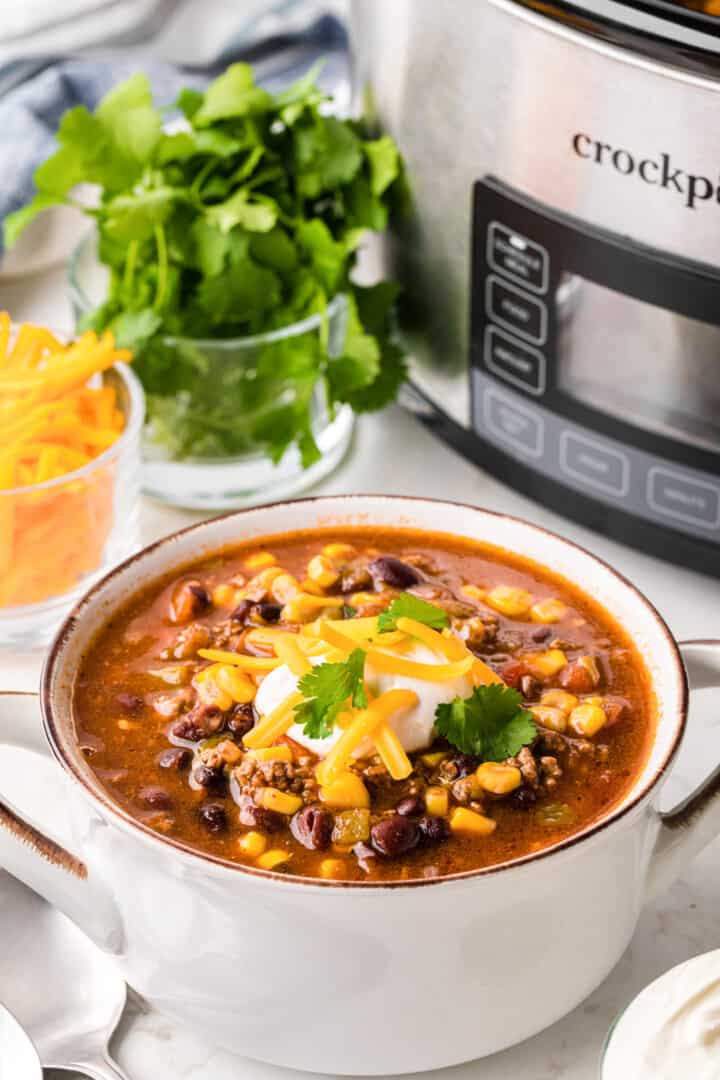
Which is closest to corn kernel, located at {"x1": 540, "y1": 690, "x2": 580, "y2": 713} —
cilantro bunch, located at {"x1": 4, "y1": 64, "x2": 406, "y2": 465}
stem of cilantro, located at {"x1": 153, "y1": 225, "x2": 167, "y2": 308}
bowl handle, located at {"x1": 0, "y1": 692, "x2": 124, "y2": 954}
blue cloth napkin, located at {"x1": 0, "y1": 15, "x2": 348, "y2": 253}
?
bowl handle, located at {"x1": 0, "y1": 692, "x2": 124, "y2": 954}

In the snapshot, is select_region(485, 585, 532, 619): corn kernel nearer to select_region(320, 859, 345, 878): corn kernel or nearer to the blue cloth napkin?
select_region(320, 859, 345, 878): corn kernel

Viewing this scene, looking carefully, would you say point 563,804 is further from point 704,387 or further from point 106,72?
point 106,72

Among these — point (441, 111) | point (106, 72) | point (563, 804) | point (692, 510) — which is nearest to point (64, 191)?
point (441, 111)

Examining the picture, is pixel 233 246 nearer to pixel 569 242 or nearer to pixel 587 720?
pixel 569 242

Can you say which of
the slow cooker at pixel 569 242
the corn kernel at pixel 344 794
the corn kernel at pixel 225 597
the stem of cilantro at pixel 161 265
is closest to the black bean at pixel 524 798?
the corn kernel at pixel 344 794

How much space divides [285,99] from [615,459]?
1.94 ft

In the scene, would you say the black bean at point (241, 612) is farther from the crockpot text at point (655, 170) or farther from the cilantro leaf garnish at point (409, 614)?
the crockpot text at point (655, 170)

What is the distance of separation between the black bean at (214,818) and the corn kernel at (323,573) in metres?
0.28

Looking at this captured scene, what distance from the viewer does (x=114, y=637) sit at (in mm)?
1246

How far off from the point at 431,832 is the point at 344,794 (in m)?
0.07

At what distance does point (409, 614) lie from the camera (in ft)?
3.72

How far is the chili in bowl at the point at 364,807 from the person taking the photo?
3.22 feet

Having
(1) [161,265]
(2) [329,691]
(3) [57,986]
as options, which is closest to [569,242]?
(1) [161,265]

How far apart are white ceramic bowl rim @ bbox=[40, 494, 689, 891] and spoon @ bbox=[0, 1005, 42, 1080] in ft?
0.63
